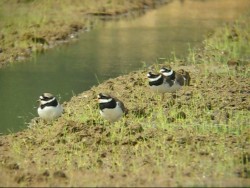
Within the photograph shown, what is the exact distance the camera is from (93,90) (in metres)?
13.7

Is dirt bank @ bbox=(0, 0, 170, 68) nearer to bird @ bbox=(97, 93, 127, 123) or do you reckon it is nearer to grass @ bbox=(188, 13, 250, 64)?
grass @ bbox=(188, 13, 250, 64)

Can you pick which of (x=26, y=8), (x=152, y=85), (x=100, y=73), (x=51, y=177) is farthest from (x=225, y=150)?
(x=26, y=8)

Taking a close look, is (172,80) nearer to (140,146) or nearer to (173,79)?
(173,79)

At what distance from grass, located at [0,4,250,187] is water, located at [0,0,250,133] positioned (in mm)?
1098

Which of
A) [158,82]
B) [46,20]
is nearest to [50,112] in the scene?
[158,82]

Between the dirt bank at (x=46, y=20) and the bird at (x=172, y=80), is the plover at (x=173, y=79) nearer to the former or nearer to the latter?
the bird at (x=172, y=80)

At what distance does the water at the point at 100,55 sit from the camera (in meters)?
13.7

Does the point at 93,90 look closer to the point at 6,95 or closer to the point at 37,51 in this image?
the point at 6,95

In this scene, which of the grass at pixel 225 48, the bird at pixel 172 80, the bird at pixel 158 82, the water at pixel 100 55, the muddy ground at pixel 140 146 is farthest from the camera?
the grass at pixel 225 48

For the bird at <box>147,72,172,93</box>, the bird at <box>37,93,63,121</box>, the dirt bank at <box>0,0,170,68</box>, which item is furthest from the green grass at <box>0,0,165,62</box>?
the bird at <box>37,93,63,121</box>

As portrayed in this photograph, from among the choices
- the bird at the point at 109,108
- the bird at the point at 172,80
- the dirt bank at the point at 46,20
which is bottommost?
the dirt bank at the point at 46,20

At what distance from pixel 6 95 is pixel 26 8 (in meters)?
12.8

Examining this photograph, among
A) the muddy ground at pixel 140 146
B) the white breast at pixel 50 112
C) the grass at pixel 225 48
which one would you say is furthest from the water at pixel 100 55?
the muddy ground at pixel 140 146

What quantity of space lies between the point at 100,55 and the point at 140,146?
944 centimetres
